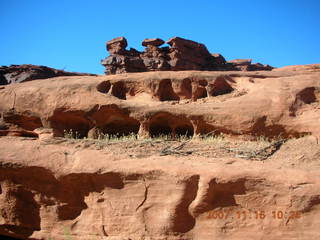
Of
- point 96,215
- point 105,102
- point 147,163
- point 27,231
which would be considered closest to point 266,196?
point 147,163

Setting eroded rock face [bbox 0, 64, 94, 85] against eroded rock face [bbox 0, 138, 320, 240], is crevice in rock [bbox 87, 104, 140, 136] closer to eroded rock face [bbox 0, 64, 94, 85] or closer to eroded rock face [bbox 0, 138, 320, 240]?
eroded rock face [bbox 0, 138, 320, 240]

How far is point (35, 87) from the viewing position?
10.7 meters

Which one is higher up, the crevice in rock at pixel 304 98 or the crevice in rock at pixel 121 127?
the crevice in rock at pixel 304 98

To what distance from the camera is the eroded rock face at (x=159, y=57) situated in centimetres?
2000

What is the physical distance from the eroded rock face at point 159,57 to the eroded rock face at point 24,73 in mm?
2715

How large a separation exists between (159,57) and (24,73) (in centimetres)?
802

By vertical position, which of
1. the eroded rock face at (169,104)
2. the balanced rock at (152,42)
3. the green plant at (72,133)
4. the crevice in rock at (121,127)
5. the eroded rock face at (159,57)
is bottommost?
the green plant at (72,133)

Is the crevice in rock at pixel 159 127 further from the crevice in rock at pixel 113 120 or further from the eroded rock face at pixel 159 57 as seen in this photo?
the eroded rock face at pixel 159 57

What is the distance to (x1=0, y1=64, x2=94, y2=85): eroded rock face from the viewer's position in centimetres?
1727

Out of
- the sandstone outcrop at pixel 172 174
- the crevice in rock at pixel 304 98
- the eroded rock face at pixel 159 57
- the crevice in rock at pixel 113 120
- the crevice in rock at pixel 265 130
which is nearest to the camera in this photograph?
the sandstone outcrop at pixel 172 174

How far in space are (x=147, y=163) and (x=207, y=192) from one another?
1310mm

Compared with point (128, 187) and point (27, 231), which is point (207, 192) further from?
point (27, 231)

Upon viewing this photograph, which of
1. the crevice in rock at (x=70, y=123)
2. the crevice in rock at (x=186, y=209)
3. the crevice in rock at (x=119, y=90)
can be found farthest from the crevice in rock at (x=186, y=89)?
the crevice in rock at (x=186, y=209)
